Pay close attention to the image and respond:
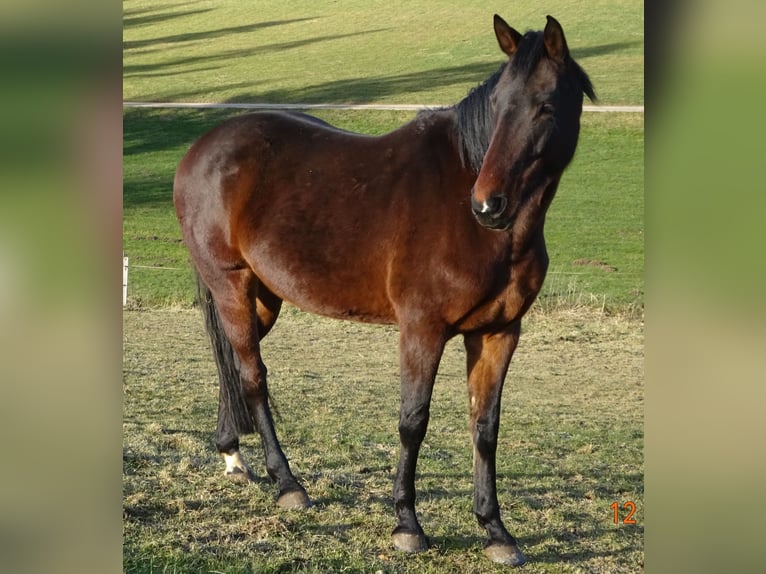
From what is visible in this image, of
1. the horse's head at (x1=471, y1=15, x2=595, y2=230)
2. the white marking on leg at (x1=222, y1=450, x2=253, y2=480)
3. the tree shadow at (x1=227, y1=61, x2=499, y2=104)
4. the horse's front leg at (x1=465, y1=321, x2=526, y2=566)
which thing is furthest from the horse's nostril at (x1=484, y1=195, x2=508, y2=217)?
the tree shadow at (x1=227, y1=61, x2=499, y2=104)

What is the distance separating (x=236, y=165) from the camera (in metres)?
3.96

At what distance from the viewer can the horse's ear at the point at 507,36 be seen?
10.0 ft

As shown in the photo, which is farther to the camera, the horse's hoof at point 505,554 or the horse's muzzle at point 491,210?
Answer: the horse's hoof at point 505,554

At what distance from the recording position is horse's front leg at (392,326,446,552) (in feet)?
10.9

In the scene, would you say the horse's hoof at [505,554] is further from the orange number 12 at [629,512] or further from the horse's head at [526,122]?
the horse's head at [526,122]

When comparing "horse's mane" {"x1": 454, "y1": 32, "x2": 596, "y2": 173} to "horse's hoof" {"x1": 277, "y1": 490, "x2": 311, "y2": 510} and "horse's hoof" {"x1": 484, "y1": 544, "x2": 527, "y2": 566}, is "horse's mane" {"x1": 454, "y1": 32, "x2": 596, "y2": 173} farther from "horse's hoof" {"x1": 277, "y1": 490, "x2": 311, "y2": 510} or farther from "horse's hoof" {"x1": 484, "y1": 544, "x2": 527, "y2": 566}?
"horse's hoof" {"x1": 277, "y1": 490, "x2": 311, "y2": 510}

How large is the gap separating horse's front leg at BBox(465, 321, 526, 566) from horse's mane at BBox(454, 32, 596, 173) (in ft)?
2.42

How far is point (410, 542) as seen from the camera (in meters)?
3.54

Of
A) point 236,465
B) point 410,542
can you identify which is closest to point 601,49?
point 236,465

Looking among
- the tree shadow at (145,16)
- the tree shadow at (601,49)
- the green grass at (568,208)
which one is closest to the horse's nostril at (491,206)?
the tree shadow at (601,49)
